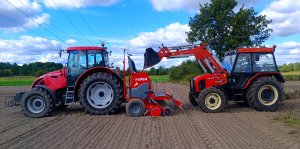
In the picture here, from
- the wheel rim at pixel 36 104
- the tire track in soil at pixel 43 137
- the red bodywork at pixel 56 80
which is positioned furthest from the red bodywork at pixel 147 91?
the wheel rim at pixel 36 104

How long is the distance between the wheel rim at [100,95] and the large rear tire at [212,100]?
344 centimetres

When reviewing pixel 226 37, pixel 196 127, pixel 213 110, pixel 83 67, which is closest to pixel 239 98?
pixel 213 110

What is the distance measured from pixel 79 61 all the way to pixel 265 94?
7.24 meters

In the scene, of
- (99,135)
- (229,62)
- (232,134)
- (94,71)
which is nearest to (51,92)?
(94,71)

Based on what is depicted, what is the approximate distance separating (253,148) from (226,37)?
24.2 meters

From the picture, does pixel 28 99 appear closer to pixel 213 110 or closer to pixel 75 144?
pixel 75 144

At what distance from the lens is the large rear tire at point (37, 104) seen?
13.1 metres

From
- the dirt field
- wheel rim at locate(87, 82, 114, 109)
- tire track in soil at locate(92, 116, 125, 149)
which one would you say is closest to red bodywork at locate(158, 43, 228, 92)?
the dirt field

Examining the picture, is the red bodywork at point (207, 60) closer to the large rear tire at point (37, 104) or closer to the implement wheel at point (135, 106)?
the implement wheel at point (135, 106)

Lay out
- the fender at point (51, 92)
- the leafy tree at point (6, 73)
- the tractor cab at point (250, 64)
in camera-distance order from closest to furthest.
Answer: the fender at point (51, 92) → the tractor cab at point (250, 64) → the leafy tree at point (6, 73)

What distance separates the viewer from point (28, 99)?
1320 centimetres

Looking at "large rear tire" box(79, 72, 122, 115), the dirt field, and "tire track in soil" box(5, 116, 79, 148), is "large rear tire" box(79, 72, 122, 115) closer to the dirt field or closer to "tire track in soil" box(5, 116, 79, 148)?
the dirt field

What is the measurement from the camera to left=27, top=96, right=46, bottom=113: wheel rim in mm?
13211

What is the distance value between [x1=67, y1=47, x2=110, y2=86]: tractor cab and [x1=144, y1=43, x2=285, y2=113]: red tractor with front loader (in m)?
1.96
